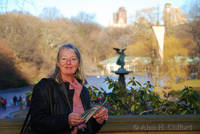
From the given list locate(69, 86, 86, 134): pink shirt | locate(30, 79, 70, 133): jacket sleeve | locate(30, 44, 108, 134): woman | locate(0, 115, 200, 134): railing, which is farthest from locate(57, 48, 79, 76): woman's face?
locate(0, 115, 200, 134): railing

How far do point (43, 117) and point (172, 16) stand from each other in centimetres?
2637

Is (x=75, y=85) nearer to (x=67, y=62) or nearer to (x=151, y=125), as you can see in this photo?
(x=67, y=62)

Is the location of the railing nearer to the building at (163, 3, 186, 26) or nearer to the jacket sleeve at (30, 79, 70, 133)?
the jacket sleeve at (30, 79, 70, 133)

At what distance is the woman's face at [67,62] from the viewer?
146 centimetres

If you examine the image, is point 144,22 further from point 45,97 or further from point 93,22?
point 45,97

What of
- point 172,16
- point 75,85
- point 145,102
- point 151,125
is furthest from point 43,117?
point 172,16

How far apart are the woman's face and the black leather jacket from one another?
125 millimetres

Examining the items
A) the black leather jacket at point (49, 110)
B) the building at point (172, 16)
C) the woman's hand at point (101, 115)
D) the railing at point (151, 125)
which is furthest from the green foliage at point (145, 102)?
the building at point (172, 16)

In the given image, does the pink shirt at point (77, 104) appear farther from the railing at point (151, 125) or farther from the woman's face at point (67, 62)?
the railing at point (151, 125)

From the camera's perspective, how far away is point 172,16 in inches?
1002

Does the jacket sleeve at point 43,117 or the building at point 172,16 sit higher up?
the building at point 172,16

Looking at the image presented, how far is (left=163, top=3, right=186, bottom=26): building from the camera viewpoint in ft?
79.5

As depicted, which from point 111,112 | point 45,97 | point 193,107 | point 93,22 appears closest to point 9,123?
point 45,97

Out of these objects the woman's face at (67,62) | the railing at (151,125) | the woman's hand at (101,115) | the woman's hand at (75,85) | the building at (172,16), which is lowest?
the railing at (151,125)
